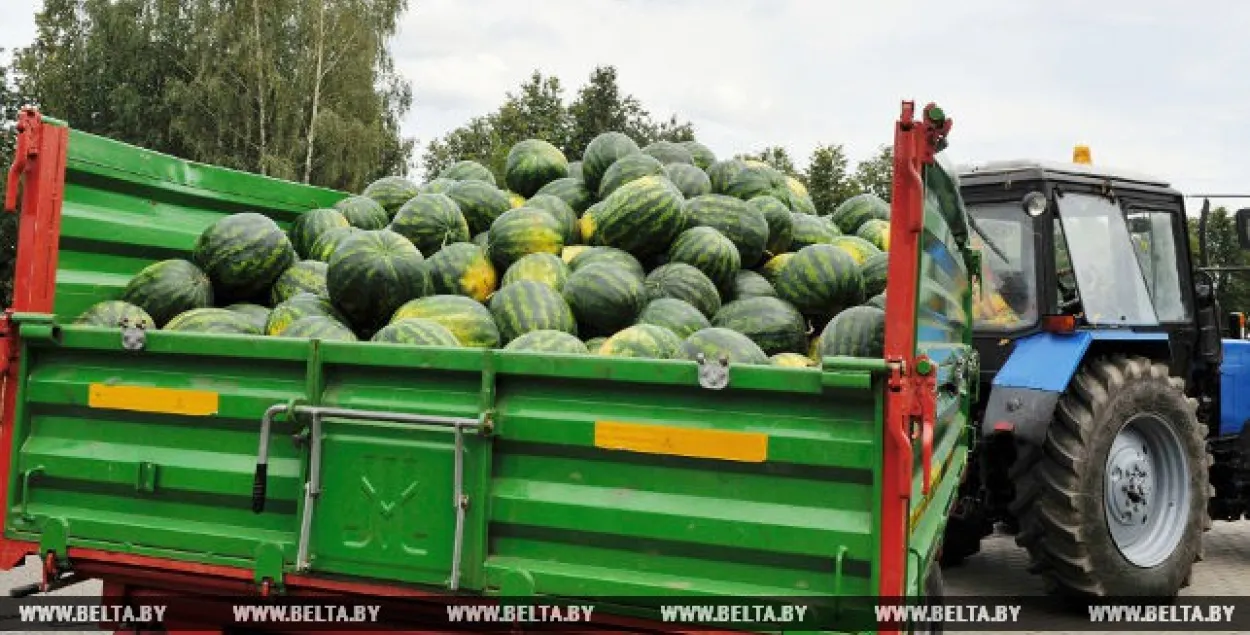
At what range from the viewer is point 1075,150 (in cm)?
666

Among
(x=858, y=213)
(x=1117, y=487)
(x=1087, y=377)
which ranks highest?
(x=858, y=213)

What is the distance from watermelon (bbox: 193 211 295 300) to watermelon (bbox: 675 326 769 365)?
1.93 metres

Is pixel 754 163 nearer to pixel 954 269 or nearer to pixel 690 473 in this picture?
pixel 954 269

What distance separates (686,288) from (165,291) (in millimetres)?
2127

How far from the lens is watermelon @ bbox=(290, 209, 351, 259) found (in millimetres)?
4941

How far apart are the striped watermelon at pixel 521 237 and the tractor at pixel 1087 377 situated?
8.20 ft

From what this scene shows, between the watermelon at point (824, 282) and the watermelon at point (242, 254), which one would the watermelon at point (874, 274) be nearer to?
the watermelon at point (824, 282)

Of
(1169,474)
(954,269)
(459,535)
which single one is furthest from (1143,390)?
(459,535)

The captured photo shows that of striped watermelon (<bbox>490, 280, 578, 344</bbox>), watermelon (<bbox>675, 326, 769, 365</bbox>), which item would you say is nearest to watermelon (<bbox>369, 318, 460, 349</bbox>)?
striped watermelon (<bbox>490, 280, 578, 344</bbox>)

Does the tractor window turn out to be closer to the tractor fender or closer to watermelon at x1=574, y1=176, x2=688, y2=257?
the tractor fender

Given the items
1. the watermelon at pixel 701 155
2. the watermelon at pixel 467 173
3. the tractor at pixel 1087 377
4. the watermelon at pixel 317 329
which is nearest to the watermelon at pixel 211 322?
the watermelon at pixel 317 329

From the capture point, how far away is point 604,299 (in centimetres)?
423

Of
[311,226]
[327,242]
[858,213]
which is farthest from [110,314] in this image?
[858,213]

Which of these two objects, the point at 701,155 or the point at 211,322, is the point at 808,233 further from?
the point at 211,322
